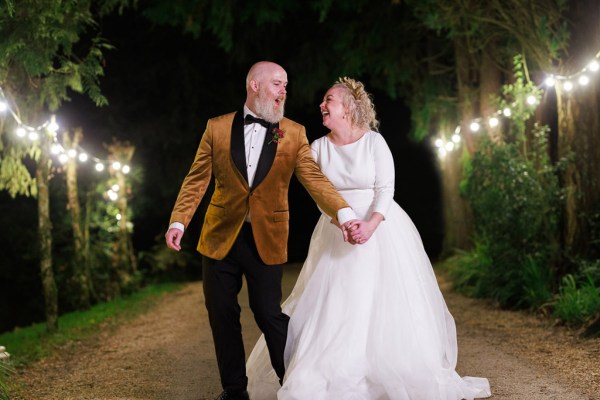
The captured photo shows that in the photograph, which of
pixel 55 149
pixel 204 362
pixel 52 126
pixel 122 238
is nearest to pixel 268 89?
A: pixel 204 362

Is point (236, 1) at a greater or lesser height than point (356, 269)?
greater

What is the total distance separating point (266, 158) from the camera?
16.8ft

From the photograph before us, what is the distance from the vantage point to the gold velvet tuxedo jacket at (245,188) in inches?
201

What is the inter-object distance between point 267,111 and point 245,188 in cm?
49

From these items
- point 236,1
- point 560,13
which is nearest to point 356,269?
point 560,13

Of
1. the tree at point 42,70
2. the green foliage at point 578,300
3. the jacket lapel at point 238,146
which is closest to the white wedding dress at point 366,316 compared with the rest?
the jacket lapel at point 238,146

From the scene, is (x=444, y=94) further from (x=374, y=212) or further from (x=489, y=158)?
(x=374, y=212)

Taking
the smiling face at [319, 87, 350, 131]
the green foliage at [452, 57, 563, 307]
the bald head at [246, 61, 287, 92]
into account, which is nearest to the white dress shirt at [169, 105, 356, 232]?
the bald head at [246, 61, 287, 92]

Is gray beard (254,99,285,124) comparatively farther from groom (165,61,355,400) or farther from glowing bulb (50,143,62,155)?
glowing bulb (50,143,62,155)

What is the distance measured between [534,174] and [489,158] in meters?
0.86

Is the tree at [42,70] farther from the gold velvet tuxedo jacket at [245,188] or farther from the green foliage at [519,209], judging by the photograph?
the green foliage at [519,209]

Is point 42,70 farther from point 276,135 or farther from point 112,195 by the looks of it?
point 112,195

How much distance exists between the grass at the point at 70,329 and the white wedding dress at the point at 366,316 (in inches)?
141

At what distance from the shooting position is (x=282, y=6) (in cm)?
1647
